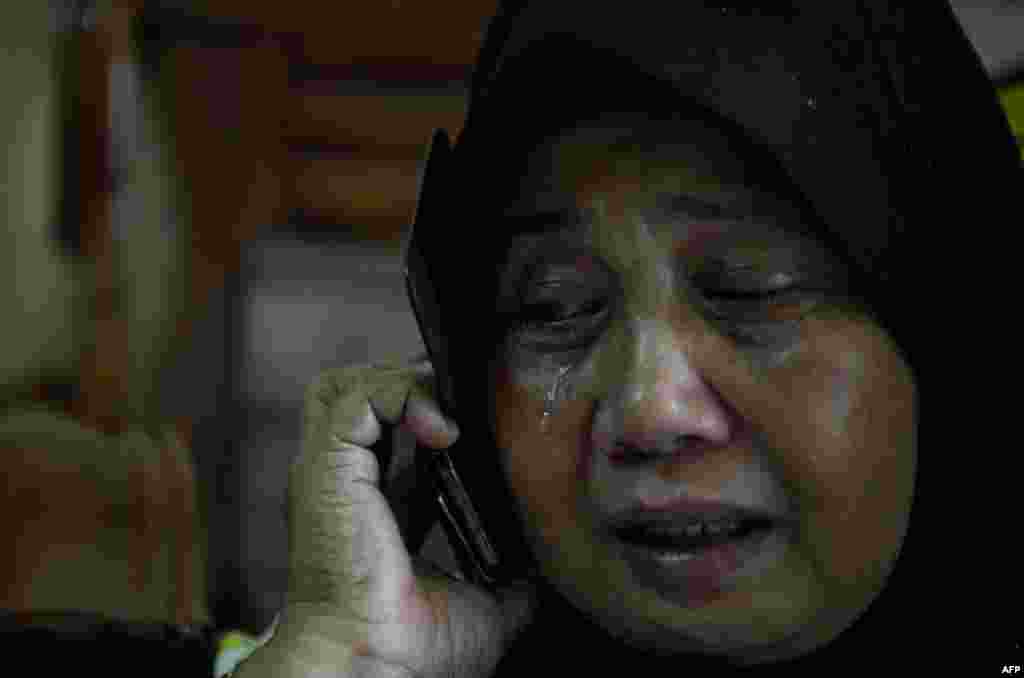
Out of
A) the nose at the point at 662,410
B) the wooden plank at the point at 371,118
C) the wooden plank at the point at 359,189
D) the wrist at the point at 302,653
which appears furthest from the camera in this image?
the wooden plank at the point at 359,189

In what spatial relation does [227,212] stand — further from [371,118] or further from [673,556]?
[673,556]

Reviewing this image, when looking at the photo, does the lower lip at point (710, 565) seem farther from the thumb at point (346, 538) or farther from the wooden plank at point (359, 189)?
the wooden plank at point (359, 189)

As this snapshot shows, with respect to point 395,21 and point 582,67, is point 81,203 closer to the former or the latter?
point 395,21

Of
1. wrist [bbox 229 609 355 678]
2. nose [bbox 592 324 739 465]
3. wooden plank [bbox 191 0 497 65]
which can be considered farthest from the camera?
wooden plank [bbox 191 0 497 65]

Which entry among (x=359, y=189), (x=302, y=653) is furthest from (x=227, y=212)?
(x=302, y=653)

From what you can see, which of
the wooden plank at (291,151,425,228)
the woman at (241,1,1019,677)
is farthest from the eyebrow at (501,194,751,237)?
the wooden plank at (291,151,425,228)

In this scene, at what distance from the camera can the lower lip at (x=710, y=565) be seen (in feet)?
3.62

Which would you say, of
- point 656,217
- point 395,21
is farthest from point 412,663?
point 395,21

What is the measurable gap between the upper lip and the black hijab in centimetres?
18

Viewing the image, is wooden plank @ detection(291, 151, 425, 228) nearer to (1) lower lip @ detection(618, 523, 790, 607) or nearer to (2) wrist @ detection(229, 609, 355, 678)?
(2) wrist @ detection(229, 609, 355, 678)

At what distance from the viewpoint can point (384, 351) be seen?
341 cm

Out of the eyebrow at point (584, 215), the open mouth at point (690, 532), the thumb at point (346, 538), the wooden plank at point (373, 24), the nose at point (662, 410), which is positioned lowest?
the thumb at point (346, 538)

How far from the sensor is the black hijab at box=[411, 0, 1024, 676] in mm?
1080

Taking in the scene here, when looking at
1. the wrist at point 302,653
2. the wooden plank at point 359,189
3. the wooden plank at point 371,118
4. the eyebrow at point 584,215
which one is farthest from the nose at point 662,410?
the wooden plank at point 359,189
